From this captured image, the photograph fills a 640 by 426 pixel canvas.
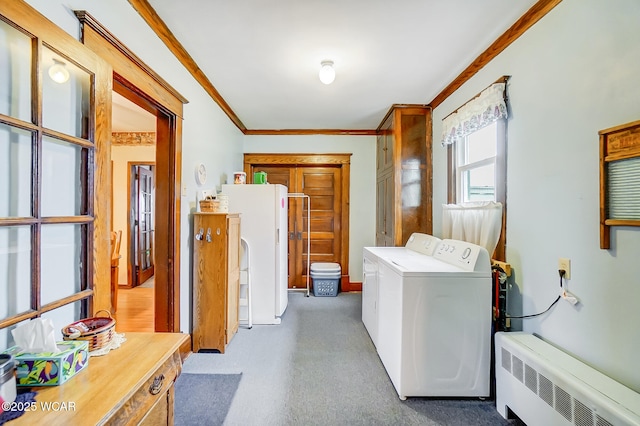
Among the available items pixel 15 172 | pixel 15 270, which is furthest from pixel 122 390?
pixel 15 172

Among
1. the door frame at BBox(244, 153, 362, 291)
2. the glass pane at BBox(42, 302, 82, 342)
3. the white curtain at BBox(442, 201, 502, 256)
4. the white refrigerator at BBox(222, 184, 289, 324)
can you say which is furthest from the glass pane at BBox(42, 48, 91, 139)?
the door frame at BBox(244, 153, 362, 291)

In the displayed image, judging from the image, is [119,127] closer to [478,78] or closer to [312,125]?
[312,125]

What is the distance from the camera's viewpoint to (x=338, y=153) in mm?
4477

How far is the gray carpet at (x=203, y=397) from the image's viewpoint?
1.71m

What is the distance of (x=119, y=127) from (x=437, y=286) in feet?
15.6

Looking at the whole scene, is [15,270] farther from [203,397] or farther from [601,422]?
[601,422]

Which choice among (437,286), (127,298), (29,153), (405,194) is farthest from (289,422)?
(127,298)

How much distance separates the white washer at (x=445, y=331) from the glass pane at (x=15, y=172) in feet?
6.23

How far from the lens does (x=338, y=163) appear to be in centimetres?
447

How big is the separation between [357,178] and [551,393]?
3.48 m

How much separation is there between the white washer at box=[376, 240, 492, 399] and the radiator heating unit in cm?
13

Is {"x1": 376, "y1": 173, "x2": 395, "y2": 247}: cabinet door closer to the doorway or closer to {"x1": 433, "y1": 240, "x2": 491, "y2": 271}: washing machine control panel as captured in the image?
{"x1": 433, "y1": 240, "x2": 491, "y2": 271}: washing machine control panel

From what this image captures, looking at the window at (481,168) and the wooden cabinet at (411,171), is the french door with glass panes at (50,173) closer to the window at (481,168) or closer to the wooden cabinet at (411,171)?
the window at (481,168)

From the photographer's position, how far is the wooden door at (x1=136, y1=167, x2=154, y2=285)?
4.76m
